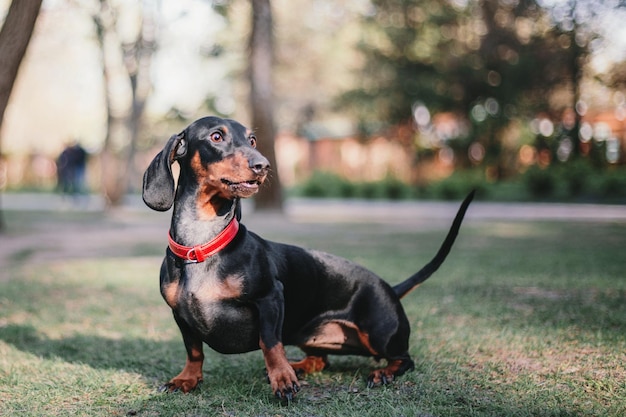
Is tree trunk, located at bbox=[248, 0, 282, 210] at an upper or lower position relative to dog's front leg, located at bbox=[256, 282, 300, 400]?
upper

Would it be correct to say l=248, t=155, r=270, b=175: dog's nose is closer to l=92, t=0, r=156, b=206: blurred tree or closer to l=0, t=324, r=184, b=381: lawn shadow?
l=0, t=324, r=184, b=381: lawn shadow

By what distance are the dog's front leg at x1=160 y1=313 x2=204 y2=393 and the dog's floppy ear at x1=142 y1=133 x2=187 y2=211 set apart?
0.65 m

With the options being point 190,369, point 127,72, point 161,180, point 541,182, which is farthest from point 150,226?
point 541,182

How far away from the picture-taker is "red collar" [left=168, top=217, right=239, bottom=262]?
3.28 meters

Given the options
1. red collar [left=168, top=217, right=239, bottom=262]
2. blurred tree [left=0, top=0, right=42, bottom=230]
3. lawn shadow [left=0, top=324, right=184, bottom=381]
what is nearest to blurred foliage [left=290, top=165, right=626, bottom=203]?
lawn shadow [left=0, top=324, right=184, bottom=381]

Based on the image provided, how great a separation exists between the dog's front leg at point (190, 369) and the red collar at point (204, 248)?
413 millimetres

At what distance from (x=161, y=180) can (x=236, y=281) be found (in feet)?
2.15

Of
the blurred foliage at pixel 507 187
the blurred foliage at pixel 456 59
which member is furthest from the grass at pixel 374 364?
the blurred foliage at pixel 456 59

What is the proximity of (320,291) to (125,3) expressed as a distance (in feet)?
64.3

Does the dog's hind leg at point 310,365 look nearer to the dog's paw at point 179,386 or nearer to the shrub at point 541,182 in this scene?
the dog's paw at point 179,386

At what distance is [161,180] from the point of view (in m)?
3.39

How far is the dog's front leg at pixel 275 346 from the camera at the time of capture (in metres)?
3.16

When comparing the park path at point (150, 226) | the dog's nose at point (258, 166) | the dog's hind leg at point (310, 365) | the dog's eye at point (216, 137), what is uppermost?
the dog's eye at point (216, 137)

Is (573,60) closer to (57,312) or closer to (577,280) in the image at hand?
(577,280)
